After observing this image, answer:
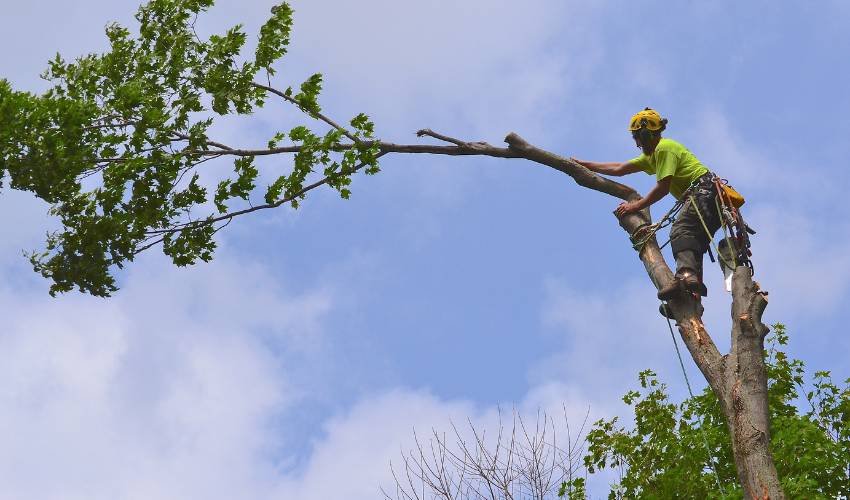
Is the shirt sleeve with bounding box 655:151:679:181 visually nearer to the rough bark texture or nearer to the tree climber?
the tree climber

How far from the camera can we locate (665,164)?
28.6ft

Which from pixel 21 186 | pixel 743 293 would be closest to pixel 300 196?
pixel 21 186

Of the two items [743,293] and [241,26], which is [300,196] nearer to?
[241,26]

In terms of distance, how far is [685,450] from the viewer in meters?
14.2

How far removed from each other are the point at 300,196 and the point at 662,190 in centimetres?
332

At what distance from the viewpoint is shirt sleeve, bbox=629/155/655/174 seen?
915 cm

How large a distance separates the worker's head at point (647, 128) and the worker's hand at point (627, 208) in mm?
448

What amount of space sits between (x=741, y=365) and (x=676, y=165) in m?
1.82

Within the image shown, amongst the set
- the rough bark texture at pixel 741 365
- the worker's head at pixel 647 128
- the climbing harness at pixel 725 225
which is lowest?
the rough bark texture at pixel 741 365

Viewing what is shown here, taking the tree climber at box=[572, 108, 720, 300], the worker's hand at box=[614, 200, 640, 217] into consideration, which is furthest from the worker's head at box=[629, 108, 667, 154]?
the worker's hand at box=[614, 200, 640, 217]

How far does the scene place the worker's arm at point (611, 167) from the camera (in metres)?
9.31

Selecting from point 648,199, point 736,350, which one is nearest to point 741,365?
point 736,350

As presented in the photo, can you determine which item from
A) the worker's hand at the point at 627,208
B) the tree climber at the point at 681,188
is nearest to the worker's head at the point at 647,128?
the tree climber at the point at 681,188

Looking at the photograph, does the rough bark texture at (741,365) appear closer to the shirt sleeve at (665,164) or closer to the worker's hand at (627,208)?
the worker's hand at (627,208)
